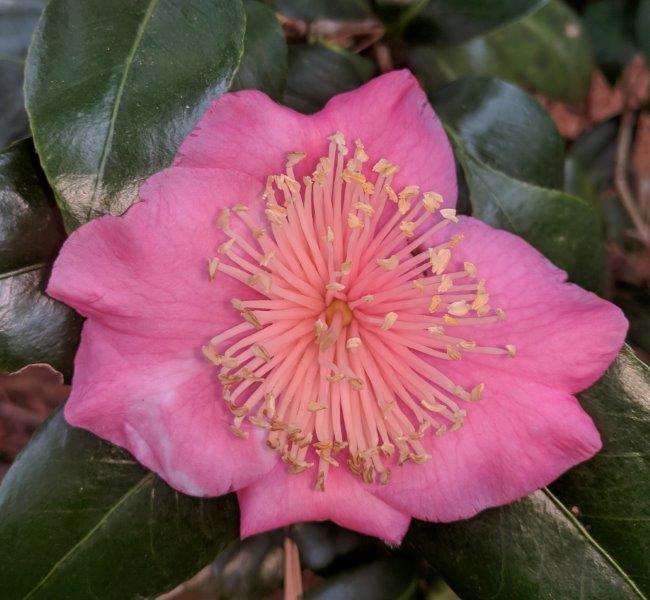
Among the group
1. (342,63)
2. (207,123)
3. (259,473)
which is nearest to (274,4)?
(342,63)

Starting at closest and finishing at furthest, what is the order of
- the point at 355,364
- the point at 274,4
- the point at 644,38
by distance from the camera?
the point at 355,364 < the point at 274,4 < the point at 644,38

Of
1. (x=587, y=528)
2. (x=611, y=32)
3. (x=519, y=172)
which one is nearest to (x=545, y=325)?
(x=587, y=528)

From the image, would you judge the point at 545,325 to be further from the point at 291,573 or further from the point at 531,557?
the point at 291,573

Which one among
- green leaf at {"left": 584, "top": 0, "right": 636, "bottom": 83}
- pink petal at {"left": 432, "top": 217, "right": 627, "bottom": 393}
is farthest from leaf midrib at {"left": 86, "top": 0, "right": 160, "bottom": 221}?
green leaf at {"left": 584, "top": 0, "right": 636, "bottom": 83}

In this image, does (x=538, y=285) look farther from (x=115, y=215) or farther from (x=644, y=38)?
(x=644, y=38)

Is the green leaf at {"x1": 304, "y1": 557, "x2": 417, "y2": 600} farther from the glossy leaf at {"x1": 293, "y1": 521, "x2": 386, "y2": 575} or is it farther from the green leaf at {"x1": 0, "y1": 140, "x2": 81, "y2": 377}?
the green leaf at {"x1": 0, "y1": 140, "x2": 81, "y2": 377}

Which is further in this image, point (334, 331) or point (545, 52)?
point (545, 52)

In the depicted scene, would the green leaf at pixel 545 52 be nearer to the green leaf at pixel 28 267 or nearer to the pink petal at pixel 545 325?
the pink petal at pixel 545 325
